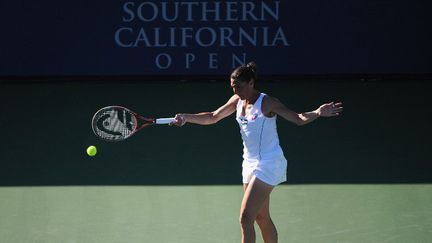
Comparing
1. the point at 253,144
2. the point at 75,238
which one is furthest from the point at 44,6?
the point at 253,144

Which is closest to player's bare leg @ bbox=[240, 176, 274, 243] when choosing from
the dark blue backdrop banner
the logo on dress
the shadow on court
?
the logo on dress

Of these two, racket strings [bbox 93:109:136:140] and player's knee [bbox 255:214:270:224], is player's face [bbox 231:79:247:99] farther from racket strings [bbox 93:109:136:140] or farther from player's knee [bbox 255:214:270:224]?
racket strings [bbox 93:109:136:140]

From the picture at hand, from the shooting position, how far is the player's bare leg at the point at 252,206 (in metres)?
4.93

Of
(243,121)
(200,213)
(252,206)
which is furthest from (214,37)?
(252,206)

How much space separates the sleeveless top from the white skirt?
0.07ft

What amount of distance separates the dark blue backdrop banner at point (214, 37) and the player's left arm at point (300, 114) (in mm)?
5347

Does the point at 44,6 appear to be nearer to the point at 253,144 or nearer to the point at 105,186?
the point at 105,186

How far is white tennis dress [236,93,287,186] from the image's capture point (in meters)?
5.02

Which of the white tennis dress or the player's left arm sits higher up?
the player's left arm

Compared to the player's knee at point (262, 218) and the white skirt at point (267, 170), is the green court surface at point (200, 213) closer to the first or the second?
the player's knee at point (262, 218)

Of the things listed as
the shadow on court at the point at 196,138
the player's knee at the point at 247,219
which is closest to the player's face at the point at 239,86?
the player's knee at the point at 247,219

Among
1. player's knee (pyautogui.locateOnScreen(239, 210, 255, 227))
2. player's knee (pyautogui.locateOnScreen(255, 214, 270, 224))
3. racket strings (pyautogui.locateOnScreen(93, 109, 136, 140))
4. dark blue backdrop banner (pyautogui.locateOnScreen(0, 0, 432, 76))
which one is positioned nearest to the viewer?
player's knee (pyautogui.locateOnScreen(239, 210, 255, 227))

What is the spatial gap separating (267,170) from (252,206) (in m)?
0.23

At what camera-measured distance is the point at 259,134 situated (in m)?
5.03
